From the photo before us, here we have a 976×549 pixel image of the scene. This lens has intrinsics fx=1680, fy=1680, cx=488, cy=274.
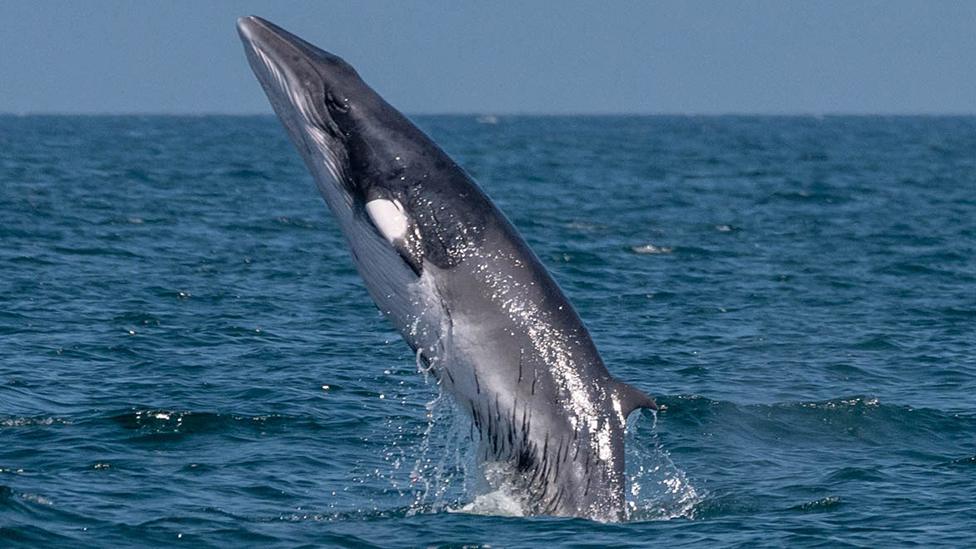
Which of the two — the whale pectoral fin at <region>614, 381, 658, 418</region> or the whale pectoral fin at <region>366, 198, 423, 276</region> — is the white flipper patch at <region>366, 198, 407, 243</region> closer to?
the whale pectoral fin at <region>366, 198, 423, 276</region>

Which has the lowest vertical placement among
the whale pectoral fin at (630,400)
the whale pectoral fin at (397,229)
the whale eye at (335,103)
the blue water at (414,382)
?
the blue water at (414,382)

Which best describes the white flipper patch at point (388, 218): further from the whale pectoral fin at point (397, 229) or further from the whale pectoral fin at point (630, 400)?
the whale pectoral fin at point (630, 400)

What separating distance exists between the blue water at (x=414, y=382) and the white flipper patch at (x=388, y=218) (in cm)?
206

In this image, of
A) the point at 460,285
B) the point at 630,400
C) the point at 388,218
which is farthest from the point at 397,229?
the point at 630,400

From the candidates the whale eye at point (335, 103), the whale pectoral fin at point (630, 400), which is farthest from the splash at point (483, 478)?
the whale eye at point (335, 103)

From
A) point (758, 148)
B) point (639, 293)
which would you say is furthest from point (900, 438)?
point (758, 148)

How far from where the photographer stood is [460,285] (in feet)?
46.4

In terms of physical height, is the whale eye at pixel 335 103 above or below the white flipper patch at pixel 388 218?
above

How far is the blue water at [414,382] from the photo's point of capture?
16.6 m

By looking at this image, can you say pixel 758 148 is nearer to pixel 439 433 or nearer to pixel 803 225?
pixel 803 225

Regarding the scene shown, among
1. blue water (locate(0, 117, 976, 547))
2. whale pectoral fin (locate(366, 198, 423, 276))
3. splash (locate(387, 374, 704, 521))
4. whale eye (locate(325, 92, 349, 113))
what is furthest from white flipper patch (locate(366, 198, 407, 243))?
blue water (locate(0, 117, 976, 547))

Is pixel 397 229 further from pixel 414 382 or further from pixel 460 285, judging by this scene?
pixel 414 382

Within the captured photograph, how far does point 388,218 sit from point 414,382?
10876 millimetres

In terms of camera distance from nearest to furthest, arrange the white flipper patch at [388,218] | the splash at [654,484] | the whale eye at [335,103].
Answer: the white flipper patch at [388,218]
the whale eye at [335,103]
the splash at [654,484]
